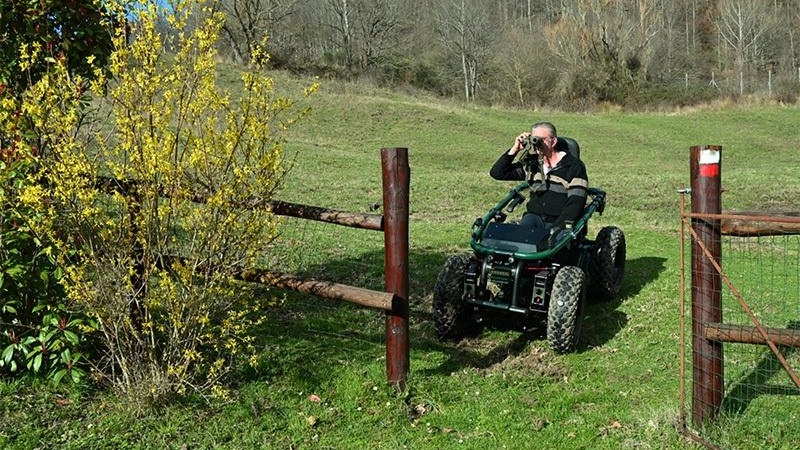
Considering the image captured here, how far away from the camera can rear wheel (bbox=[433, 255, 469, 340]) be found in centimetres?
571

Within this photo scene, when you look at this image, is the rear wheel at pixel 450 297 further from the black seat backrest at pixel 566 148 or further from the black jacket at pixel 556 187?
the black seat backrest at pixel 566 148

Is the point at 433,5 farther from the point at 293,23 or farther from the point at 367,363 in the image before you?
the point at 367,363

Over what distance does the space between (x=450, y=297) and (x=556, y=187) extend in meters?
1.64

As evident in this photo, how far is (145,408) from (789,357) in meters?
4.34

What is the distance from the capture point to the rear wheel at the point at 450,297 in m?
5.71

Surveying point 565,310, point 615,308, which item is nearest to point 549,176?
Result: point 615,308

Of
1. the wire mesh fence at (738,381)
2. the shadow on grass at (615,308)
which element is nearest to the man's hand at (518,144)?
the shadow on grass at (615,308)

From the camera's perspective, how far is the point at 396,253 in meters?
4.67

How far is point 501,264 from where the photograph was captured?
562cm

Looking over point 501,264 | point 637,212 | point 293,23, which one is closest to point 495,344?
point 501,264

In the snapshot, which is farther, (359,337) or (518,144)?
(518,144)

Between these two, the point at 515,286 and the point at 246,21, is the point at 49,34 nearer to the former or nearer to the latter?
the point at 515,286

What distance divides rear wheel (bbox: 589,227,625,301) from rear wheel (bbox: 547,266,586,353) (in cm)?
130

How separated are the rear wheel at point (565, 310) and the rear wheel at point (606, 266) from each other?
1.30 m
